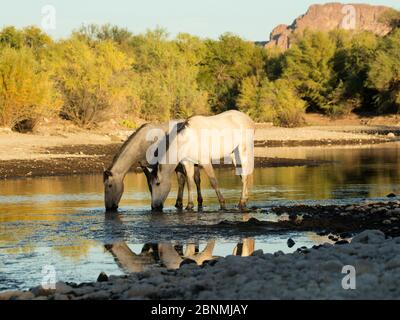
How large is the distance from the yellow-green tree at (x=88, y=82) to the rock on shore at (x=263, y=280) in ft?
108

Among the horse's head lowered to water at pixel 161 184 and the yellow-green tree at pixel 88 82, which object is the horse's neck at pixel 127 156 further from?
the yellow-green tree at pixel 88 82

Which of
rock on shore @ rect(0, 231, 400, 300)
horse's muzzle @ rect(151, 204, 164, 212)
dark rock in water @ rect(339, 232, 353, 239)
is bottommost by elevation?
dark rock in water @ rect(339, 232, 353, 239)

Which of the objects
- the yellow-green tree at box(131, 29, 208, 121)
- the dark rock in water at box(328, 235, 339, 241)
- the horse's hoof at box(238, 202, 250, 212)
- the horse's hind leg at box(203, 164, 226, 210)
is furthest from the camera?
the yellow-green tree at box(131, 29, 208, 121)

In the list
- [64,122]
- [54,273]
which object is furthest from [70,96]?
[54,273]

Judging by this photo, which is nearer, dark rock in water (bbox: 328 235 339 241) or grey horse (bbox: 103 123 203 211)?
dark rock in water (bbox: 328 235 339 241)

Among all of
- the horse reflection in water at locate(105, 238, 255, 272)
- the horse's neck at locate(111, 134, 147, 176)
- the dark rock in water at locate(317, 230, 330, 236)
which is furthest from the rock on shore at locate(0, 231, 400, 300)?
the horse's neck at locate(111, 134, 147, 176)

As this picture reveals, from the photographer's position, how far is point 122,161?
16094 mm

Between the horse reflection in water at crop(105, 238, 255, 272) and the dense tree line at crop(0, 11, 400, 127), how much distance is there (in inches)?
972

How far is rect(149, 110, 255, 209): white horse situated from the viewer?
15492 millimetres

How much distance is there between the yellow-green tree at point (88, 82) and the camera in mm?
41969

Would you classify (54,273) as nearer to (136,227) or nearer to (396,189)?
(136,227)

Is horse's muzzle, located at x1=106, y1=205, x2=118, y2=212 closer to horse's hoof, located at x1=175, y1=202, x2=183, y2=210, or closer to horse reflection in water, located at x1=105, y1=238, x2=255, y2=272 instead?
horse's hoof, located at x1=175, y1=202, x2=183, y2=210

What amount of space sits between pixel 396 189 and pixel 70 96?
25.5 metres

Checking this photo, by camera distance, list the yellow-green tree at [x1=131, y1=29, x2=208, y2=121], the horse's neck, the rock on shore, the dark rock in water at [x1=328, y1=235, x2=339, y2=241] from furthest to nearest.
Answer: the yellow-green tree at [x1=131, y1=29, x2=208, y2=121] → the horse's neck → the dark rock in water at [x1=328, y1=235, x2=339, y2=241] → the rock on shore
